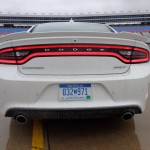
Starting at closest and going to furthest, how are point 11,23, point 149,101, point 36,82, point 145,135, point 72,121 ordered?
1. point 36,82
2. point 145,135
3. point 72,121
4. point 149,101
5. point 11,23

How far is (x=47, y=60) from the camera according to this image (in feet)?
9.41

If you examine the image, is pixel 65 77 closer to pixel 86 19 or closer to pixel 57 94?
pixel 57 94

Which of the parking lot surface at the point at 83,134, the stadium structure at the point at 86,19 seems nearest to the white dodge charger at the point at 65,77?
the parking lot surface at the point at 83,134

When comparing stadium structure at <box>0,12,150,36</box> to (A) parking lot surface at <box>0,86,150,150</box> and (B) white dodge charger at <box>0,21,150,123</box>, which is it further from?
(B) white dodge charger at <box>0,21,150,123</box>

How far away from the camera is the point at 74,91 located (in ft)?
9.37

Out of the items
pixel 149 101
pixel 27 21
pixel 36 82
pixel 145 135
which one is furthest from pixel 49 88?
pixel 27 21

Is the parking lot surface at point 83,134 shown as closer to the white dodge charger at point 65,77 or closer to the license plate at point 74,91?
the white dodge charger at point 65,77

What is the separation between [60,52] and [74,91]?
0.42 m

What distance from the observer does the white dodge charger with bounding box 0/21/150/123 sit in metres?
2.86

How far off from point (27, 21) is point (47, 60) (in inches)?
3723

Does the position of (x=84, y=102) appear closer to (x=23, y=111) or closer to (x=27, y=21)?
(x=23, y=111)

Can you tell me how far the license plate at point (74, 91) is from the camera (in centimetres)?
285

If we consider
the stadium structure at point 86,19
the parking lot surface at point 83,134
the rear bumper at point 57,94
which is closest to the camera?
the rear bumper at point 57,94

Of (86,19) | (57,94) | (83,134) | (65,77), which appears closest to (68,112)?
(57,94)
